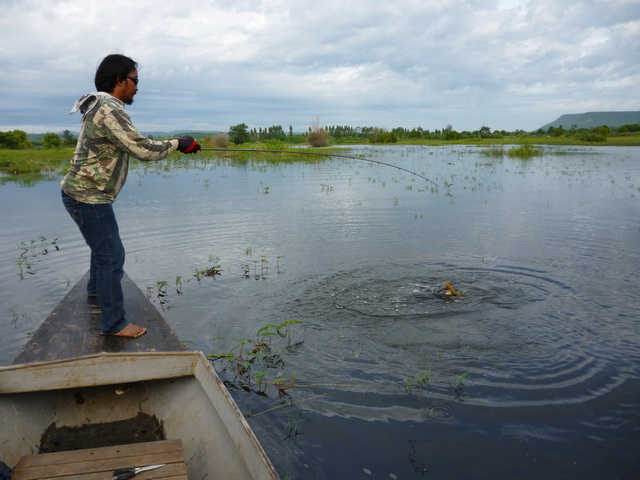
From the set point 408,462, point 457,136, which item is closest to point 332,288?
point 408,462

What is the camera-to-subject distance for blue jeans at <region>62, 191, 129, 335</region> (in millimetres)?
3670

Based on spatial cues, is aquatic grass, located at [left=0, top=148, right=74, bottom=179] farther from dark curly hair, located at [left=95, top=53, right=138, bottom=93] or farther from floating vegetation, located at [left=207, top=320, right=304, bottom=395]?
dark curly hair, located at [left=95, top=53, right=138, bottom=93]

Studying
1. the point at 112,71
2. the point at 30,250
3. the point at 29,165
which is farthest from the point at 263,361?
the point at 29,165

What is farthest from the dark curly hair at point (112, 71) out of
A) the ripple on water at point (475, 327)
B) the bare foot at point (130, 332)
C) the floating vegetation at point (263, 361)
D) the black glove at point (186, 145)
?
the ripple on water at point (475, 327)

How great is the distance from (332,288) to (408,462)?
3.67 metres

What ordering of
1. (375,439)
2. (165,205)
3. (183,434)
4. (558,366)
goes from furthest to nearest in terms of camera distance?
(165,205) → (558,366) → (375,439) → (183,434)

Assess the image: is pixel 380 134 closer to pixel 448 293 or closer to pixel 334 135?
pixel 334 135

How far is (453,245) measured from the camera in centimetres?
908

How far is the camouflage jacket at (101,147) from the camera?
11.5ft

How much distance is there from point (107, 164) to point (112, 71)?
75cm

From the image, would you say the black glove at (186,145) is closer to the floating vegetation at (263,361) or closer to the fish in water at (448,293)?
the floating vegetation at (263,361)

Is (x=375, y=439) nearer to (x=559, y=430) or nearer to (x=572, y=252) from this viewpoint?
(x=559, y=430)

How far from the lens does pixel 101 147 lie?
3609 millimetres

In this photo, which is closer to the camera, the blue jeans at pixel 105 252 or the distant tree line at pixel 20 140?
the blue jeans at pixel 105 252
